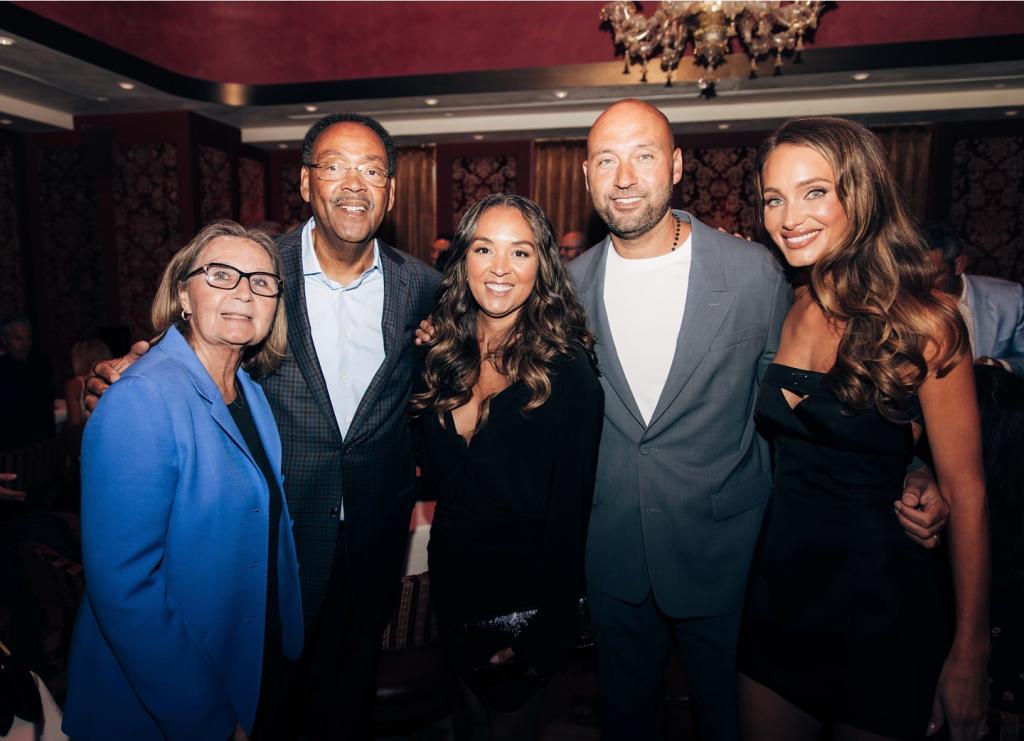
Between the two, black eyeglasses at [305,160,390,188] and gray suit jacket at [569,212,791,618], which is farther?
black eyeglasses at [305,160,390,188]

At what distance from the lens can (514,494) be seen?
1.70m

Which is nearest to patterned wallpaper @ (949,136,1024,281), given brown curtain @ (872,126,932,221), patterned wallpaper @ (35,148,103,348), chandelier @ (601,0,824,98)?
brown curtain @ (872,126,932,221)

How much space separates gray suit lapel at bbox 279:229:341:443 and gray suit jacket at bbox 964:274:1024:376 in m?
3.79

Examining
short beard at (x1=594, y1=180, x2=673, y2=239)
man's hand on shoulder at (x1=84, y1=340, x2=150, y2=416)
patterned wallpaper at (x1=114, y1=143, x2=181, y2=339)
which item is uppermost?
patterned wallpaper at (x1=114, y1=143, x2=181, y2=339)

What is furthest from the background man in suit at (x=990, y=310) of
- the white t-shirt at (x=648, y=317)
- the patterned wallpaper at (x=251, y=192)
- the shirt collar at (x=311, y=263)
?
the patterned wallpaper at (x=251, y=192)

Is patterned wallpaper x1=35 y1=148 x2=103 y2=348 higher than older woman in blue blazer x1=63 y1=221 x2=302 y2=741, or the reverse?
patterned wallpaper x1=35 y1=148 x2=103 y2=348

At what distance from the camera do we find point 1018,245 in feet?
24.3

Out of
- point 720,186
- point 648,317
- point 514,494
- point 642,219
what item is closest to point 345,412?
point 514,494

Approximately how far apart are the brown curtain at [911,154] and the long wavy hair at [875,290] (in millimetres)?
7336

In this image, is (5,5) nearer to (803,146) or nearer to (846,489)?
(803,146)

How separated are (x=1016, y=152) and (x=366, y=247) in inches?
336

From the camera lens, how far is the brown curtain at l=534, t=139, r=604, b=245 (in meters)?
8.48

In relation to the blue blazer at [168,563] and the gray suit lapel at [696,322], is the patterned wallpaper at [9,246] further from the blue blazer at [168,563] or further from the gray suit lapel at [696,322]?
the gray suit lapel at [696,322]

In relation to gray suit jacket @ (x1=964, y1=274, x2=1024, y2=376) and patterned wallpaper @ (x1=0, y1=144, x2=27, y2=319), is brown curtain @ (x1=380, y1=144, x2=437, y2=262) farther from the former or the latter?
gray suit jacket @ (x1=964, y1=274, x2=1024, y2=376)
